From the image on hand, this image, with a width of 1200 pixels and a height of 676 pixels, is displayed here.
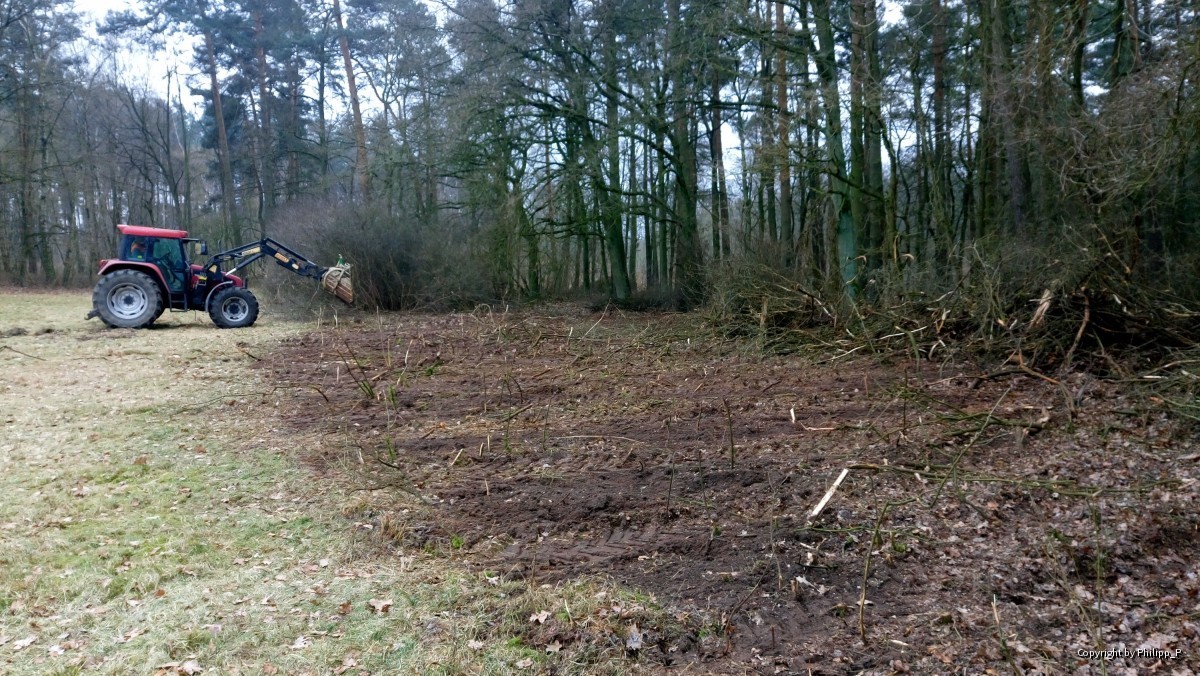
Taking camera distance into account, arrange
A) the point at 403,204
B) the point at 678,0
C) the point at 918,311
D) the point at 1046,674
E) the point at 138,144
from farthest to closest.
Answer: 1. the point at 138,144
2. the point at 403,204
3. the point at 678,0
4. the point at 918,311
5. the point at 1046,674

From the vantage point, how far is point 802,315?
11.2m

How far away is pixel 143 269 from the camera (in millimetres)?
15375

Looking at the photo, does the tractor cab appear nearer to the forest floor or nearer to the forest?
the forest

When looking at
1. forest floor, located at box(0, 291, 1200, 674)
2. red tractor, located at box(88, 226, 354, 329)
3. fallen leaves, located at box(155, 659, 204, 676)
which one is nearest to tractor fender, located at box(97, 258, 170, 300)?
red tractor, located at box(88, 226, 354, 329)

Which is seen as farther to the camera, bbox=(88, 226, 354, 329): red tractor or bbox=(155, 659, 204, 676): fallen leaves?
bbox=(88, 226, 354, 329): red tractor

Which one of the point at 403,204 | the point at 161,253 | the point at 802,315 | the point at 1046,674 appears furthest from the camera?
the point at 403,204

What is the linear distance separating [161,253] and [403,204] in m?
6.27

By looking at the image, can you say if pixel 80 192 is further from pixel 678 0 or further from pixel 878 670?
pixel 878 670

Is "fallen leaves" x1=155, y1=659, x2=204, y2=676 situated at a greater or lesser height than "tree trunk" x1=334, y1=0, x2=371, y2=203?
lesser

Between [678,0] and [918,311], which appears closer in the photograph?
[918,311]

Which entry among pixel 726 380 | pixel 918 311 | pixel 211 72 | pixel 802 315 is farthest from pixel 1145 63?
pixel 211 72

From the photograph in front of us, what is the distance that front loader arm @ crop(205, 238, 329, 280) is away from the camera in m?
16.2

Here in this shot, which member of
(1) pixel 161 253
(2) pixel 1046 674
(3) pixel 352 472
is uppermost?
Answer: (1) pixel 161 253

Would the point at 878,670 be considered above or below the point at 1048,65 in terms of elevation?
below
